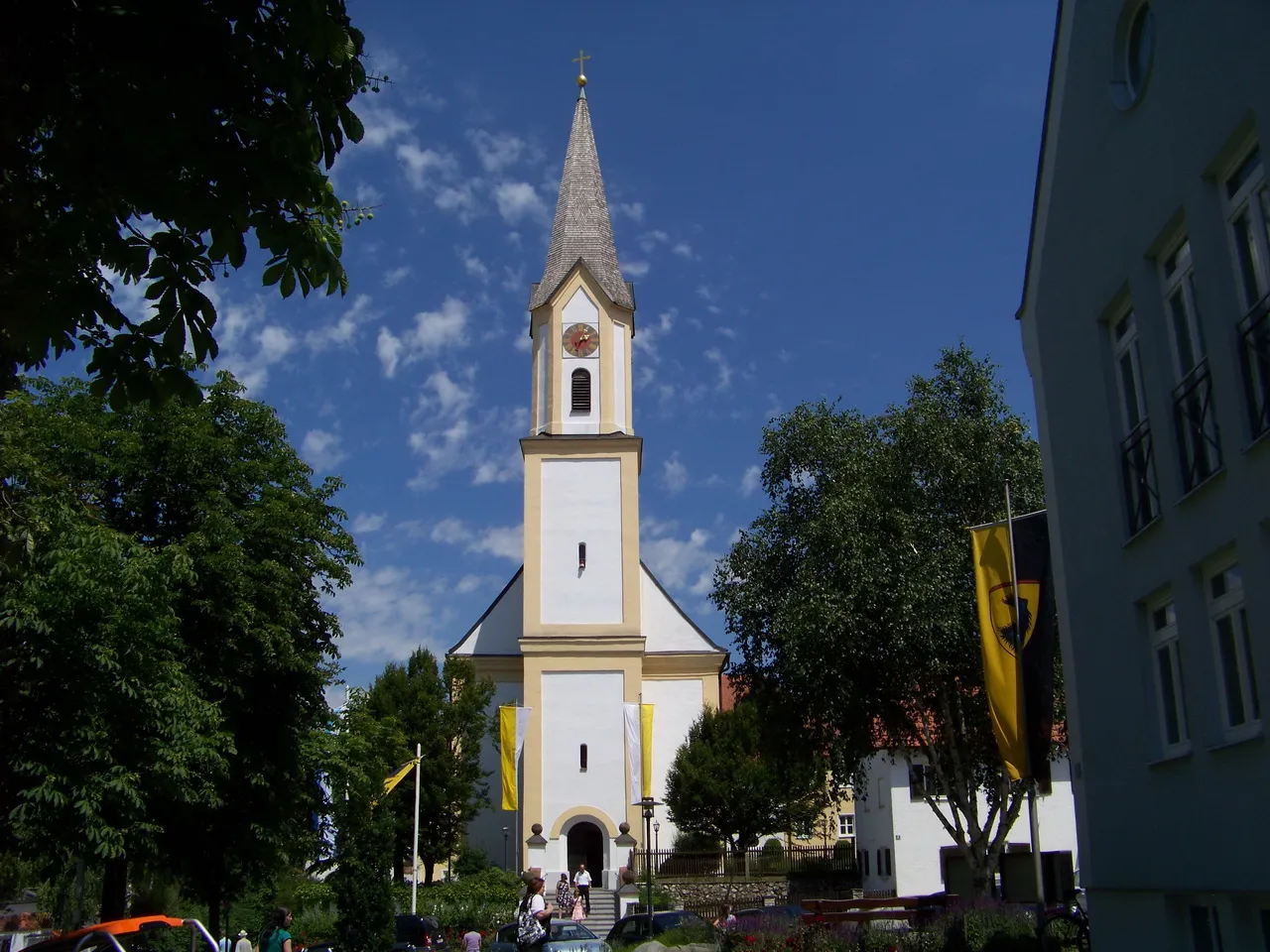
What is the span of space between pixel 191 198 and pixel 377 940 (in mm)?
23170

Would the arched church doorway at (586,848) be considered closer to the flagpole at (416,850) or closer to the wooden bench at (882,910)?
the flagpole at (416,850)

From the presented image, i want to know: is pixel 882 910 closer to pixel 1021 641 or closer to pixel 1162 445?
pixel 1021 641

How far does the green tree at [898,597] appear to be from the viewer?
25156 mm

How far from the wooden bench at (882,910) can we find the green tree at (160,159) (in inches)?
659

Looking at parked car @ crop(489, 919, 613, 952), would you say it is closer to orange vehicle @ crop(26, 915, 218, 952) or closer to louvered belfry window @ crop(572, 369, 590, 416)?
orange vehicle @ crop(26, 915, 218, 952)

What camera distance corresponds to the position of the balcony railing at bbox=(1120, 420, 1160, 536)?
34.8ft

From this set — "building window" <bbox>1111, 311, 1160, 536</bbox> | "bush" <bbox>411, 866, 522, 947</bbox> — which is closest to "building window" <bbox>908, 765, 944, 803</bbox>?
"bush" <bbox>411, 866, 522, 947</bbox>

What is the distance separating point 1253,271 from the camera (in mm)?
8477

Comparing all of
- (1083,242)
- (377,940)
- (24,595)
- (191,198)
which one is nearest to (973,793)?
(377,940)

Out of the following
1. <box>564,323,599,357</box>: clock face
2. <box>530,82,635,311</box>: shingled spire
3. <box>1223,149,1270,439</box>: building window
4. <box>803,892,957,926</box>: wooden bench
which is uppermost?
<box>530,82,635,311</box>: shingled spire

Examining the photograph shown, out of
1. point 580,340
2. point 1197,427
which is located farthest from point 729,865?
point 1197,427

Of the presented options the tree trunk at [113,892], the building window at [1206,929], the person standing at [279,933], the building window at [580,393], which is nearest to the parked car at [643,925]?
the tree trunk at [113,892]

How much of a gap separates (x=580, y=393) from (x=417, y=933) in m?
20.7

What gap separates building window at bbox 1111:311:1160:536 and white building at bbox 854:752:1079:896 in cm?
2720
